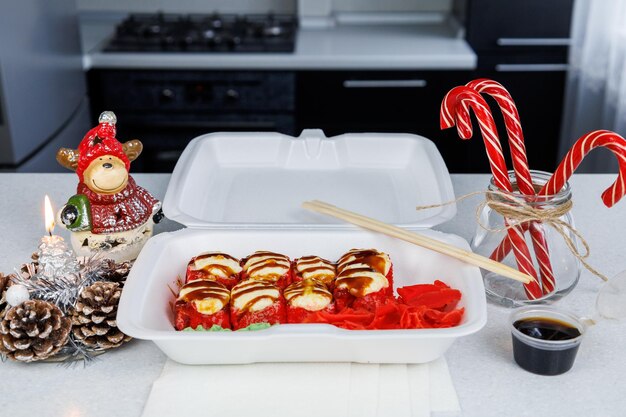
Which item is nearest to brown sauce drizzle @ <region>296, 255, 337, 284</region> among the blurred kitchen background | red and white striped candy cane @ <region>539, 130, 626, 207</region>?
red and white striped candy cane @ <region>539, 130, 626, 207</region>

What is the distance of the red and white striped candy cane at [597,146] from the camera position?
963 millimetres

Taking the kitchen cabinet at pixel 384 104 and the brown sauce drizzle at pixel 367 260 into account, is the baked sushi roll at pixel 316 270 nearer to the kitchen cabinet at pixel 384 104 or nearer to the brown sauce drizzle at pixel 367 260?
the brown sauce drizzle at pixel 367 260

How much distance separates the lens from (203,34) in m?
2.72

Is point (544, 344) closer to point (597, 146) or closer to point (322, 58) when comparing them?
point (597, 146)

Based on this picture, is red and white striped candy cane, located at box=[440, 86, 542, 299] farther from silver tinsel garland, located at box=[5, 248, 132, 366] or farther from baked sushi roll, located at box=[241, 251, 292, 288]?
silver tinsel garland, located at box=[5, 248, 132, 366]

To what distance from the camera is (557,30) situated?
2584mm

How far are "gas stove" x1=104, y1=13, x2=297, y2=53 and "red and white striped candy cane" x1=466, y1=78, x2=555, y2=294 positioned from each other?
5.35 ft

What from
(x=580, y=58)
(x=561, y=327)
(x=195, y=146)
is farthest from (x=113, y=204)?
(x=580, y=58)

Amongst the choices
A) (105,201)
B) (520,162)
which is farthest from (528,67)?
(105,201)

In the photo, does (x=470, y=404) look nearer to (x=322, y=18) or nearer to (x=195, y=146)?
(x=195, y=146)

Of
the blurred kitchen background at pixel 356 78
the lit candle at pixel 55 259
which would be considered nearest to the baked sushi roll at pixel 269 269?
the lit candle at pixel 55 259

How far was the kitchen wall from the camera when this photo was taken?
3.02 m

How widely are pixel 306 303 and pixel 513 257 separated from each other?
31cm

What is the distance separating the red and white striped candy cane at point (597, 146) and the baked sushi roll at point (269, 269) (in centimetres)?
37
